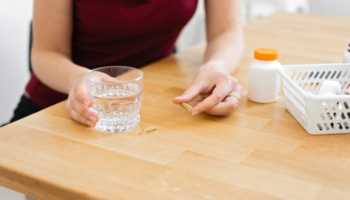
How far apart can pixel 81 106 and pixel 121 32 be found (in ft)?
1.23

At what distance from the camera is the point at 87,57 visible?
1284 millimetres

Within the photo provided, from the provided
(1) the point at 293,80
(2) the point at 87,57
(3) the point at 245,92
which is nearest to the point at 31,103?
(2) the point at 87,57

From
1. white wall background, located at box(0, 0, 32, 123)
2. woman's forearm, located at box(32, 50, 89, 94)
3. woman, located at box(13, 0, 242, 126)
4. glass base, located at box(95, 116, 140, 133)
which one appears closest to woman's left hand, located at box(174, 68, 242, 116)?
woman, located at box(13, 0, 242, 126)

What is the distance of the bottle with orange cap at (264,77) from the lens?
36.4 inches

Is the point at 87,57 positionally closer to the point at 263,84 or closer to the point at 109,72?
the point at 109,72

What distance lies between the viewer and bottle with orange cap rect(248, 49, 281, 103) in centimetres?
92

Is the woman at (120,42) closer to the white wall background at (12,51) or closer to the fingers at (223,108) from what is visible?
the fingers at (223,108)

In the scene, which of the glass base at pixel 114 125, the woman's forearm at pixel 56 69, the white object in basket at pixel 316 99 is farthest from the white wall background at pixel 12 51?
the white object in basket at pixel 316 99

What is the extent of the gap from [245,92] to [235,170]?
303mm

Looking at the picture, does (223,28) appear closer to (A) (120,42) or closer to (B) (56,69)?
(A) (120,42)

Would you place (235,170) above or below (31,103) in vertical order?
above

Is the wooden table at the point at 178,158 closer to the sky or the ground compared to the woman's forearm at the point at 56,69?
closer to the ground

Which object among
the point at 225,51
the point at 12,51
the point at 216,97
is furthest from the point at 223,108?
the point at 12,51

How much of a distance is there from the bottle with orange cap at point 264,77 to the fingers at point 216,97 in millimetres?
46
